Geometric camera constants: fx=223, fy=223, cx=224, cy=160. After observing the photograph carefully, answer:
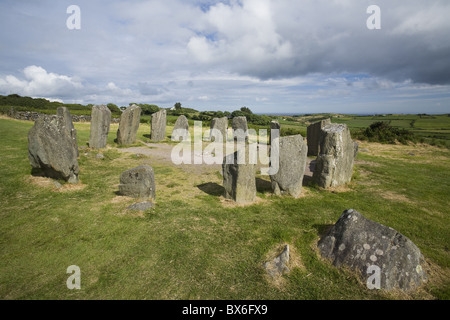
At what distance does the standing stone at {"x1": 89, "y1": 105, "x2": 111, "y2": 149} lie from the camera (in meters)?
16.2

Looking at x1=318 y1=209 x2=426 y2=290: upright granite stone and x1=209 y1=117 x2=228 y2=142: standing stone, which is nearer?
x1=318 y1=209 x2=426 y2=290: upright granite stone

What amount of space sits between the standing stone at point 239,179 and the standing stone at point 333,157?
3729mm

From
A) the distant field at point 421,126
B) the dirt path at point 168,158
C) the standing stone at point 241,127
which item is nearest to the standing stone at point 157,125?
the dirt path at point 168,158

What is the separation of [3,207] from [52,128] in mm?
3299

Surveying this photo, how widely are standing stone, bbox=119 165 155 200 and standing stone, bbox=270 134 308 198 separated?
4905 mm

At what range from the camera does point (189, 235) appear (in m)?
6.49

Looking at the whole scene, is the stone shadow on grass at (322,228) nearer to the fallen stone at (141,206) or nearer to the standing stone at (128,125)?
the fallen stone at (141,206)

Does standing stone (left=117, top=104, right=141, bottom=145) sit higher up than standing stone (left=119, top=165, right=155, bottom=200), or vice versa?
standing stone (left=117, top=104, right=141, bottom=145)

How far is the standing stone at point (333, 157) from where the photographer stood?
1002cm

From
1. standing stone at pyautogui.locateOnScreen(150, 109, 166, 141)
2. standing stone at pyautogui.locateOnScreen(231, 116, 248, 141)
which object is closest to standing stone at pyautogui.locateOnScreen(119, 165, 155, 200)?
standing stone at pyautogui.locateOnScreen(150, 109, 166, 141)

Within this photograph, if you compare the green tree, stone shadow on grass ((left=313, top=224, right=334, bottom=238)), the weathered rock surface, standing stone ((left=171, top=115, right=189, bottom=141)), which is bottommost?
the weathered rock surface

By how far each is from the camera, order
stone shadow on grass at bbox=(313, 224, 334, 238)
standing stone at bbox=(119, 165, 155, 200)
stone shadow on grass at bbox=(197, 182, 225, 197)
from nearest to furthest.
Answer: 1. stone shadow on grass at bbox=(313, 224, 334, 238)
2. standing stone at bbox=(119, 165, 155, 200)
3. stone shadow on grass at bbox=(197, 182, 225, 197)

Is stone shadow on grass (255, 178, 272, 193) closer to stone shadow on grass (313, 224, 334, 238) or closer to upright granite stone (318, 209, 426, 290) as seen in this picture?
stone shadow on grass (313, 224, 334, 238)

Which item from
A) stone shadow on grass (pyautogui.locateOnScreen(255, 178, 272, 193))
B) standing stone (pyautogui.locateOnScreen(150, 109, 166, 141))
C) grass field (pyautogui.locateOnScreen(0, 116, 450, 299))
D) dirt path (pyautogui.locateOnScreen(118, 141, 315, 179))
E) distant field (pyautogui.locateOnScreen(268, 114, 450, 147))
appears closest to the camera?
grass field (pyautogui.locateOnScreen(0, 116, 450, 299))
